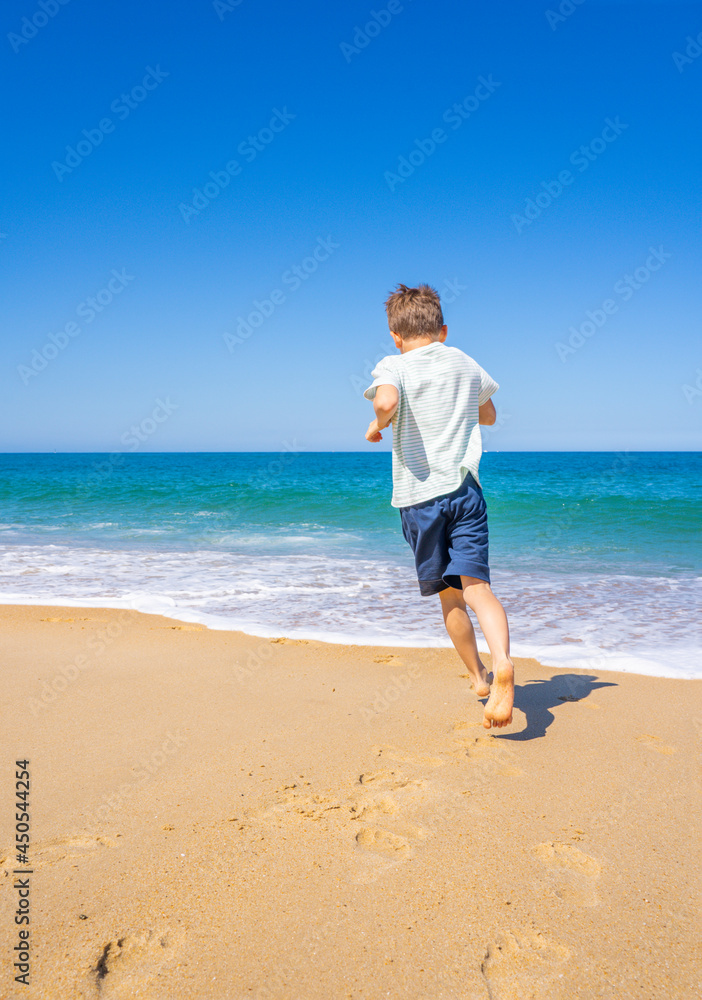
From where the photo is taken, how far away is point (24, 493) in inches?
899

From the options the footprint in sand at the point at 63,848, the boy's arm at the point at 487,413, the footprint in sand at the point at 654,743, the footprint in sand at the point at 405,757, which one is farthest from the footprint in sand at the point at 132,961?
the boy's arm at the point at 487,413

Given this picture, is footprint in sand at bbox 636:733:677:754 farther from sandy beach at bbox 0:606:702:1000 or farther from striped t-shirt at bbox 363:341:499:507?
striped t-shirt at bbox 363:341:499:507

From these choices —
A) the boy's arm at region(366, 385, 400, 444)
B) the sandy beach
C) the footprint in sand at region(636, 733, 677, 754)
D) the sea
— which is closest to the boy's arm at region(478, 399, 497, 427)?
the boy's arm at region(366, 385, 400, 444)

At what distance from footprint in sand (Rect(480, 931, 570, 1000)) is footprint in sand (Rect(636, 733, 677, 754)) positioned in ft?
4.30

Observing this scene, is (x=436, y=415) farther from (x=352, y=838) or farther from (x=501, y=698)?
(x=352, y=838)

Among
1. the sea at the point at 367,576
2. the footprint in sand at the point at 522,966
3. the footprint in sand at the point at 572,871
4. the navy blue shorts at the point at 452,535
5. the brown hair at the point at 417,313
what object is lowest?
the sea at the point at 367,576

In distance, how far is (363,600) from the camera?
18.3 feet

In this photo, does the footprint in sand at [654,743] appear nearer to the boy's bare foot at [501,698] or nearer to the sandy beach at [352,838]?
the sandy beach at [352,838]

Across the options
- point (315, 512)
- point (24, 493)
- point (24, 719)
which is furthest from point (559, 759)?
point (24, 493)

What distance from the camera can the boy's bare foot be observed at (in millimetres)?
2412

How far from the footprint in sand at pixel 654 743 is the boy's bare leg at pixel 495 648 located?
2.13 feet

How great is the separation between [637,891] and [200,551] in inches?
307

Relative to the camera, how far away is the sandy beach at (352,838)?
141 centimetres

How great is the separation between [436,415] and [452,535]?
518 millimetres
